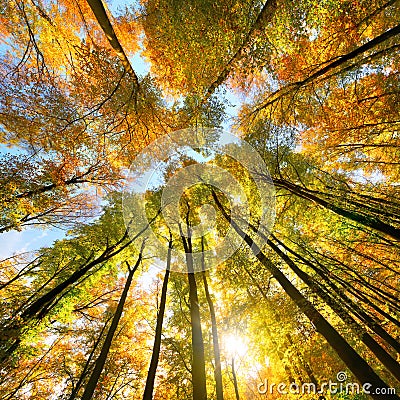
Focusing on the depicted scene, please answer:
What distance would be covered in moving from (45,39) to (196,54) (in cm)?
378

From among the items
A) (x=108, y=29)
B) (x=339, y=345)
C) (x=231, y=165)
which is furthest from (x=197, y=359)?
(x=108, y=29)

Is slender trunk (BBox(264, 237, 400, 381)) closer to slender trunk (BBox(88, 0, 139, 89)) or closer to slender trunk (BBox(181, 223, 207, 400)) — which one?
slender trunk (BBox(181, 223, 207, 400))

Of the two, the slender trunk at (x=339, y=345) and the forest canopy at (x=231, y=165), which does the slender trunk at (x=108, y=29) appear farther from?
the slender trunk at (x=339, y=345)

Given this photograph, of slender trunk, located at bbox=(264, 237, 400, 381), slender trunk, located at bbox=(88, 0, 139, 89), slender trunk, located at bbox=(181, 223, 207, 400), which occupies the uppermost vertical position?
slender trunk, located at bbox=(88, 0, 139, 89)

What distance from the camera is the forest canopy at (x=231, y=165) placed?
11.5 feet

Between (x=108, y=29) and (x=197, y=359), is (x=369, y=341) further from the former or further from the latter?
(x=108, y=29)

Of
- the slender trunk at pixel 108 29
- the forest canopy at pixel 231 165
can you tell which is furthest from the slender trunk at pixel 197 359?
the slender trunk at pixel 108 29

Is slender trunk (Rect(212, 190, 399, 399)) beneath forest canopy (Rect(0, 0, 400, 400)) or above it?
beneath

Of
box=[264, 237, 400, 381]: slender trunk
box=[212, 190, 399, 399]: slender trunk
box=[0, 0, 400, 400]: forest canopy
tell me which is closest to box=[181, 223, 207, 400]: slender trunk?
box=[0, 0, 400, 400]: forest canopy

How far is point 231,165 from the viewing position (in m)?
6.98

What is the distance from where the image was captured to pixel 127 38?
235 inches

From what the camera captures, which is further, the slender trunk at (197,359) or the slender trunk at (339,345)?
the slender trunk at (197,359)

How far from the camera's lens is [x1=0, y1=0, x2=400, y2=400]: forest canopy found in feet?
11.5

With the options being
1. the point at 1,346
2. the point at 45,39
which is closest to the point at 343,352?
the point at 1,346
